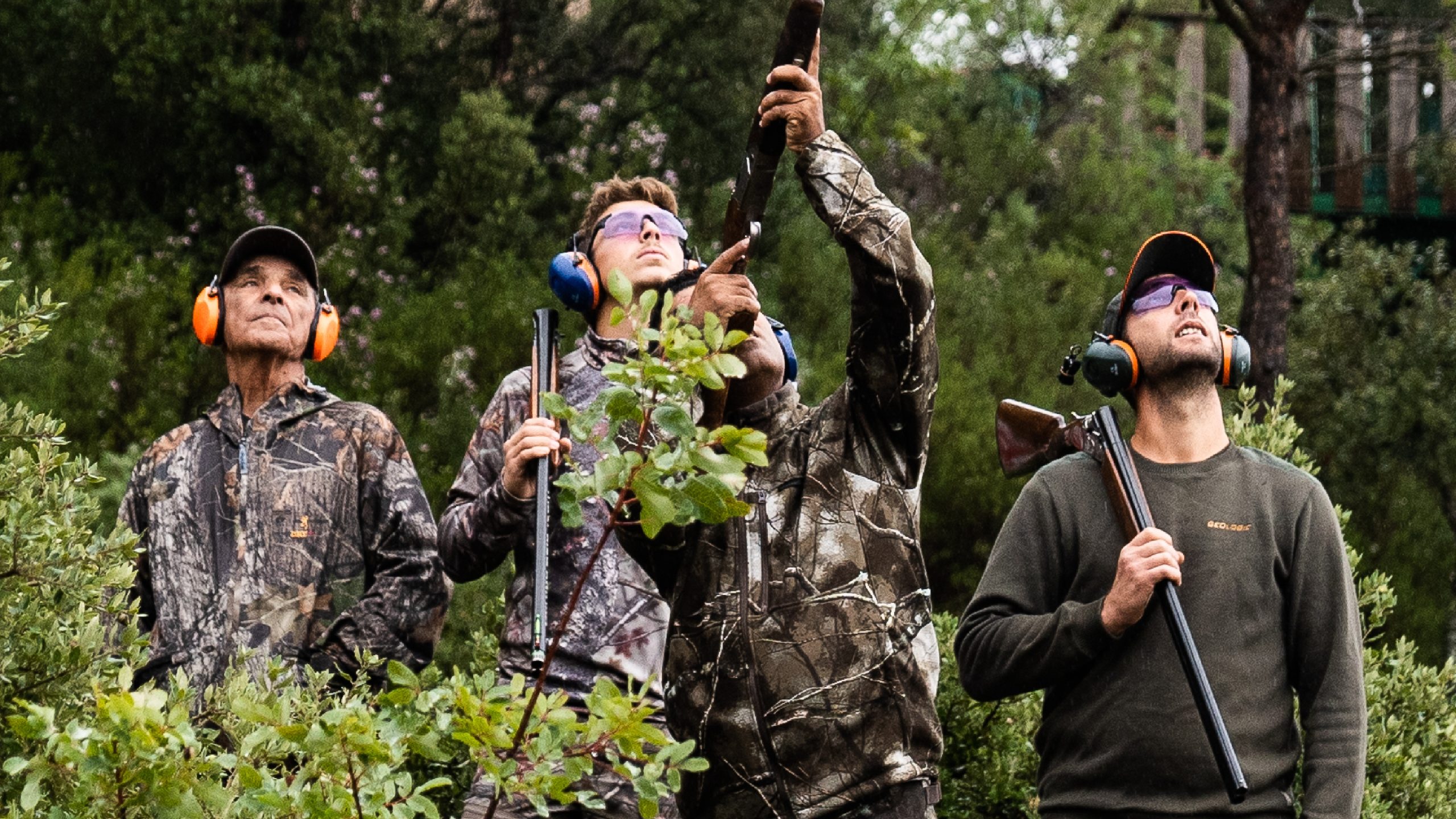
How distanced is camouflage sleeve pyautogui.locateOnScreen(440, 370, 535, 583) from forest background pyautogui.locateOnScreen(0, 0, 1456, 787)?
17.3 feet

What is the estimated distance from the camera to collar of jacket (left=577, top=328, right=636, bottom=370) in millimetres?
4504

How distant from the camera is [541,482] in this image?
3879 mm

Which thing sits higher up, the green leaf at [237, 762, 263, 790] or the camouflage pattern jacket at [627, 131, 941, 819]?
the camouflage pattern jacket at [627, 131, 941, 819]

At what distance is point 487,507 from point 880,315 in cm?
121

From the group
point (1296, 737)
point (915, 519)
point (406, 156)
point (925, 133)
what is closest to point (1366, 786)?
point (1296, 737)

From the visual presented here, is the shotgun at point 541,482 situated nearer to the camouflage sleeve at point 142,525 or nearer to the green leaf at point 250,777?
the green leaf at point 250,777

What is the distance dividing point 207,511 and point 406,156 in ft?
31.1

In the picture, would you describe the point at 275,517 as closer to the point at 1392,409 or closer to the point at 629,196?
the point at 629,196

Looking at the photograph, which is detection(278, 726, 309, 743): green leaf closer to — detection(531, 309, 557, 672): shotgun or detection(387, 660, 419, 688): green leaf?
detection(387, 660, 419, 688): green leaf

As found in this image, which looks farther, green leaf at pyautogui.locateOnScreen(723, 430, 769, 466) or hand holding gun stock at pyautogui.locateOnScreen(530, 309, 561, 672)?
hand holding gun stock at pyautogui.locateOnScreen(530, 309, 561, 672)

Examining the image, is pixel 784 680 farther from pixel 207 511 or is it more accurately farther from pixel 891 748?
pixel 207 511

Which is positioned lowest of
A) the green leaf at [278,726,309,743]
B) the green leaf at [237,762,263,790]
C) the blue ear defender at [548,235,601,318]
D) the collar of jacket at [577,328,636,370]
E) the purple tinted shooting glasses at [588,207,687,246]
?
the green leaf at [237,762,263,790]

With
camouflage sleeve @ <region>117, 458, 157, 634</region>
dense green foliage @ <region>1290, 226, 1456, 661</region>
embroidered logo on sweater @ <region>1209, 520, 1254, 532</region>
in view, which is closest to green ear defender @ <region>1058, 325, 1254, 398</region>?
embroidered logo on sweater @ <region>1209, 520, 1254, 532</region>

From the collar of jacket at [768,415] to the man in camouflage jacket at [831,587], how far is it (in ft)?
0.09
